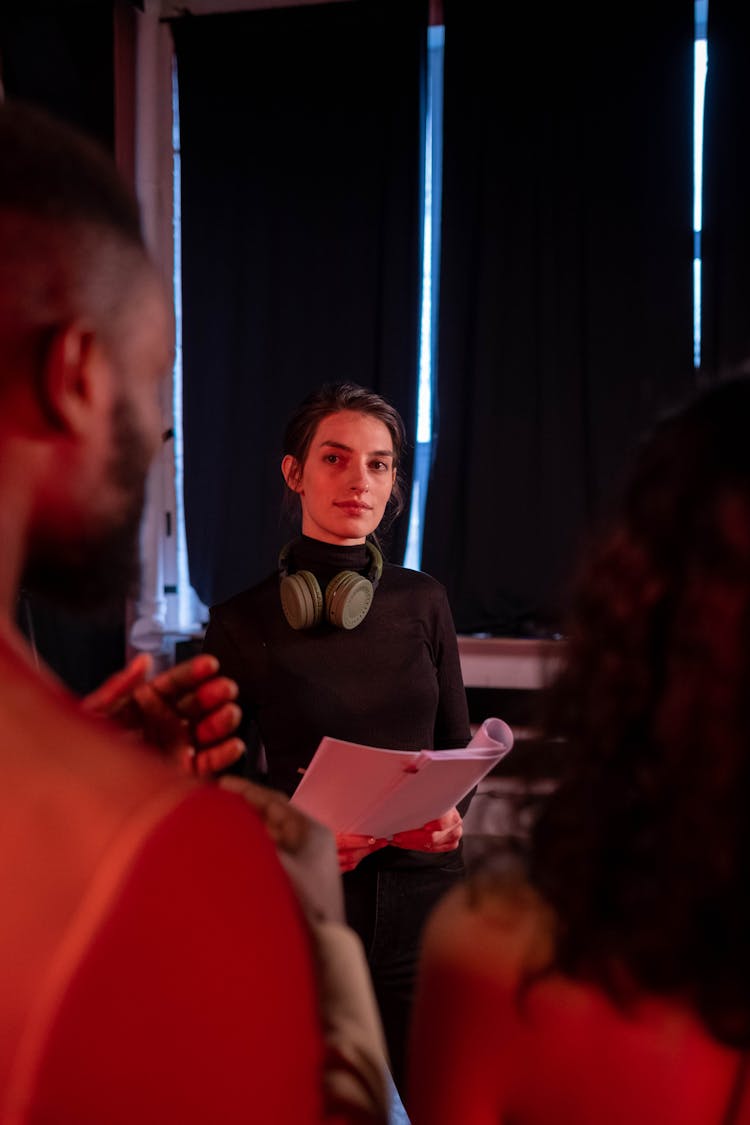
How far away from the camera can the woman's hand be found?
2.60 feet

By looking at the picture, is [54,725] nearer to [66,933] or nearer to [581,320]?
[66,933]

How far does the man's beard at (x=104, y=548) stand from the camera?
1.93ft

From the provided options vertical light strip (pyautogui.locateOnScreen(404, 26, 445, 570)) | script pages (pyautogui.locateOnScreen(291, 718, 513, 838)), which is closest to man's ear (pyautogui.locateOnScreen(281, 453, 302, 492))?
script pages (pyautogui.locateOnScreen(291, 718, 513, 838))

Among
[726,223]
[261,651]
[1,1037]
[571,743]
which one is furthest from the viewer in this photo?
[726,223]

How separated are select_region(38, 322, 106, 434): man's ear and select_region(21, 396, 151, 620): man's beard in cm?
2

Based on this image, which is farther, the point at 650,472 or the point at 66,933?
the point at 650,472

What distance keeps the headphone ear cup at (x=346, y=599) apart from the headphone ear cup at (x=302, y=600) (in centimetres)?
2

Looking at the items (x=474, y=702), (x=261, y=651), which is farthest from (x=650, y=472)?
(x=474, y=702)

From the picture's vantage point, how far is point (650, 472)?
0.63 m

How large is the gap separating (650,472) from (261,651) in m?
1.22

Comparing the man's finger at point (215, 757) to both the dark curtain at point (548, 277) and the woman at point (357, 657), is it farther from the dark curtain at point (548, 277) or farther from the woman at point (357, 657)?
the dark curtain at point (548, 277)

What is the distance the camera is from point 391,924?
1.69 m

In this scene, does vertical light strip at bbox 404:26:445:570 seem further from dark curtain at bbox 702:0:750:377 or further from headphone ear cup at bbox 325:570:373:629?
headphone ear cup at bbox 325:570:373:629

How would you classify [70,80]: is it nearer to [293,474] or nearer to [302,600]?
[293,474]
